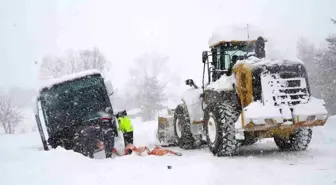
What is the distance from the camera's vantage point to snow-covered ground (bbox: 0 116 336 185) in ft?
19.0

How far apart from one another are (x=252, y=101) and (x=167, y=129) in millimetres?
5221

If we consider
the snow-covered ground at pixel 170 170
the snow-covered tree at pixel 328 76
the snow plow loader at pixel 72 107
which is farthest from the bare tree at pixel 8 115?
the snow-covered ground at pixel 170 170

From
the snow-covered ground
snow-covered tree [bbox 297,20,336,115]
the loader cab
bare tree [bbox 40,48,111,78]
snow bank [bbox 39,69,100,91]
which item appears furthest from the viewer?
bare tree [bbox 40,48,111,78]

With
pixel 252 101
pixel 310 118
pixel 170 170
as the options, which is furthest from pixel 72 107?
pixel 310 118

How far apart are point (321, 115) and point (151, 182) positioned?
4.07m

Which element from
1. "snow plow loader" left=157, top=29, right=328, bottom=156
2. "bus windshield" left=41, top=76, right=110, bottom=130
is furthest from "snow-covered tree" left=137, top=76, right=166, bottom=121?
"snow plow loader" left=157, top=29, right=328, bottom=156

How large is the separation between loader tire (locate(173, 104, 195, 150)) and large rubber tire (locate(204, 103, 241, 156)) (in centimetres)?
213

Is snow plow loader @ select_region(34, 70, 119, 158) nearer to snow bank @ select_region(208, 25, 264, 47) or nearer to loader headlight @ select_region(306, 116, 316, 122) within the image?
snow bank @ select_region(208, 25, 264, 47)

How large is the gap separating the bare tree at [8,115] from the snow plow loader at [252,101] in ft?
173

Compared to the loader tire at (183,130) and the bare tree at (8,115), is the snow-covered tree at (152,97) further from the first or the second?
the loader tire at (183,130)

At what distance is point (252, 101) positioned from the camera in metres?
7.91

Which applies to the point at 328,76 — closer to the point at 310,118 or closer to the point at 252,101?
the point at 310,118

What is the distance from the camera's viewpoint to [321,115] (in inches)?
302

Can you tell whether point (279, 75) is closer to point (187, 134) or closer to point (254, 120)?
point (254, 120)
